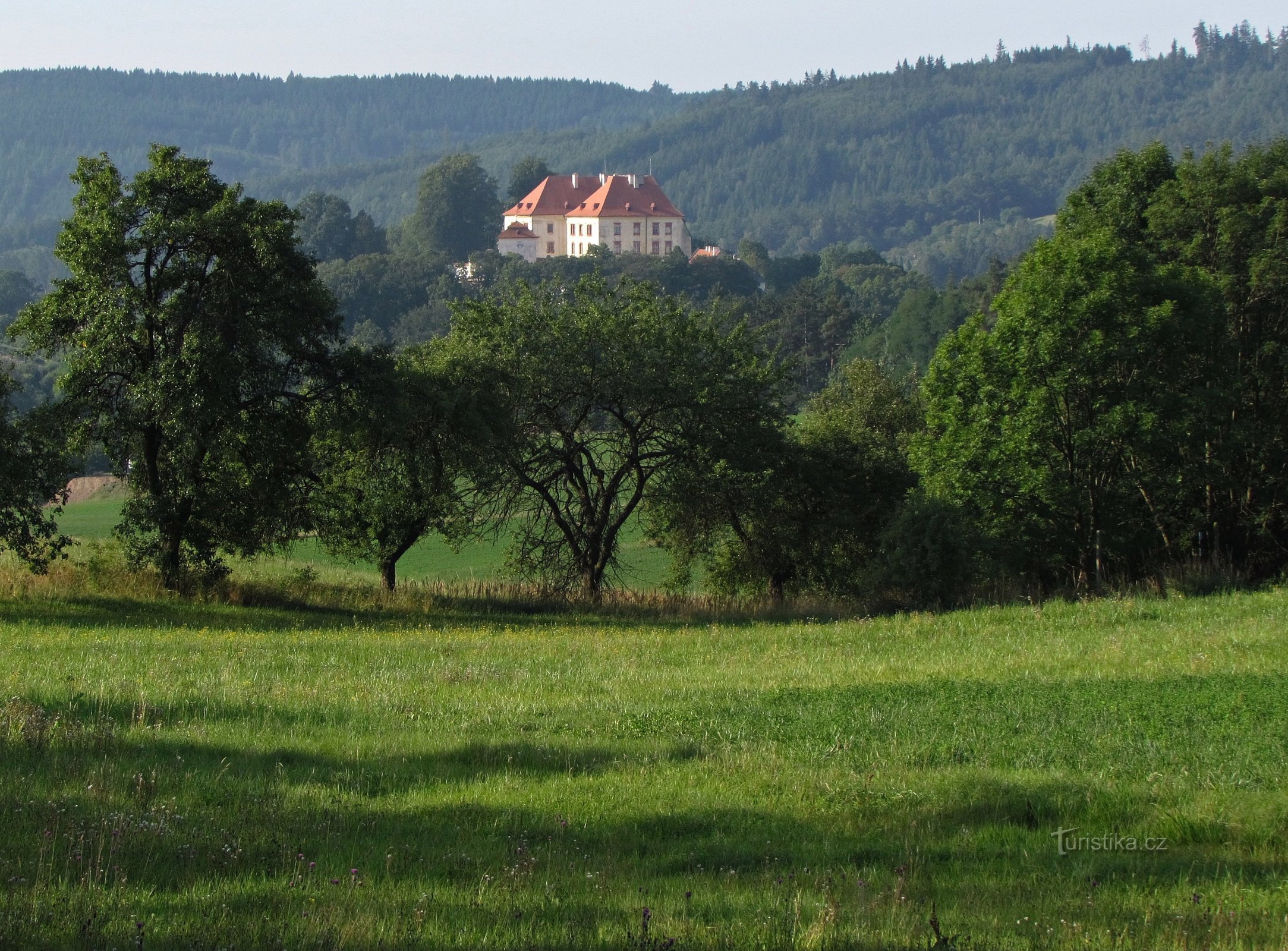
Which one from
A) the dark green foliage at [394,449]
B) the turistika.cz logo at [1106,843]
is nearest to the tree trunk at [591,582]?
the dark green foliage at [394,449]

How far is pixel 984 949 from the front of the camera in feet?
18.9

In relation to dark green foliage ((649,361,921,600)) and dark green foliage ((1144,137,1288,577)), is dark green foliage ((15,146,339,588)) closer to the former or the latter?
dark green foliage ((649,361,921,600))

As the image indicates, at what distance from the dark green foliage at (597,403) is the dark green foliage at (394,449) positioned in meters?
2.14

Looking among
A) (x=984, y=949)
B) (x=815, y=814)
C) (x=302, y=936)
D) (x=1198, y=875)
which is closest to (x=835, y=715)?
(x=815, y=814)

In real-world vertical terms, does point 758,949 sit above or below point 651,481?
below

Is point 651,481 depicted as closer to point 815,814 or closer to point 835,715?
point 835,715

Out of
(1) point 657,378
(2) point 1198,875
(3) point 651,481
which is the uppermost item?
(1) point 657,378

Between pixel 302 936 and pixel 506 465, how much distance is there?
26.6 m

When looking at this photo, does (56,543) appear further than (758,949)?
Yes

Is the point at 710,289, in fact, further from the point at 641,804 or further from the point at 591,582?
the point at 641,804

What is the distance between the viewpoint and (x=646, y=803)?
8.44m

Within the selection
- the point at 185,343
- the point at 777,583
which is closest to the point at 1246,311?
the point at 777,583

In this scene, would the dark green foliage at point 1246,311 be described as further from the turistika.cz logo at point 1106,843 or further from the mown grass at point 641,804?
the turistika.cz logo at point 1106,843

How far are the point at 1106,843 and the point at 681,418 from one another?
26.5m
